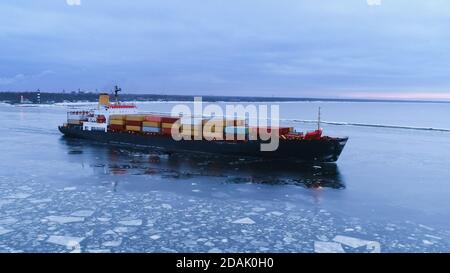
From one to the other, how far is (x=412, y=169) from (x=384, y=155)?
565 centimetres

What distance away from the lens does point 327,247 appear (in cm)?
972

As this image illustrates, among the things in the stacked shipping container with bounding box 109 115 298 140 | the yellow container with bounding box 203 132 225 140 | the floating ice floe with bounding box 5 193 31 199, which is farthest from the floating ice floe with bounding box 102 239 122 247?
the yellow container with bounding box 203 132 225 140

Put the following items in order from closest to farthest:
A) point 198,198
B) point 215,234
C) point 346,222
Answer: point 215,234, point 346,222, point 198,198

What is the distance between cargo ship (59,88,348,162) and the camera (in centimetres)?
2419

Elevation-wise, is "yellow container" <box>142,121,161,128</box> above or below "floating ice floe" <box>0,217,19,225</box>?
above

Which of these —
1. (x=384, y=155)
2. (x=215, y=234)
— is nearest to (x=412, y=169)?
(x=384, y=155)

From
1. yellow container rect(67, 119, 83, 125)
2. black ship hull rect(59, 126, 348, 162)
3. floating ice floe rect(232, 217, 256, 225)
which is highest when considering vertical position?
yellow container rect(67, 119, 83, 125)

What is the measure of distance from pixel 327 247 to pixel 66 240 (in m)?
6.87

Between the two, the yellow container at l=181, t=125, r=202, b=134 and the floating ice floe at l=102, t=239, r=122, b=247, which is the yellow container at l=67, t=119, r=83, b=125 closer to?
the yellow container at l=181, t=125, r=202, b=134

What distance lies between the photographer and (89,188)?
15.9m

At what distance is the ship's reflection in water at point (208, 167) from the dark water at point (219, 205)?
0.11 metres

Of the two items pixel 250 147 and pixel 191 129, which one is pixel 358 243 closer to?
pixel 250 147

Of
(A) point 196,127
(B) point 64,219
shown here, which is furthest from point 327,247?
(A) point 196,127

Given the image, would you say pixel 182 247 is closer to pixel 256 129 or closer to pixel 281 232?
pixel 281 232
